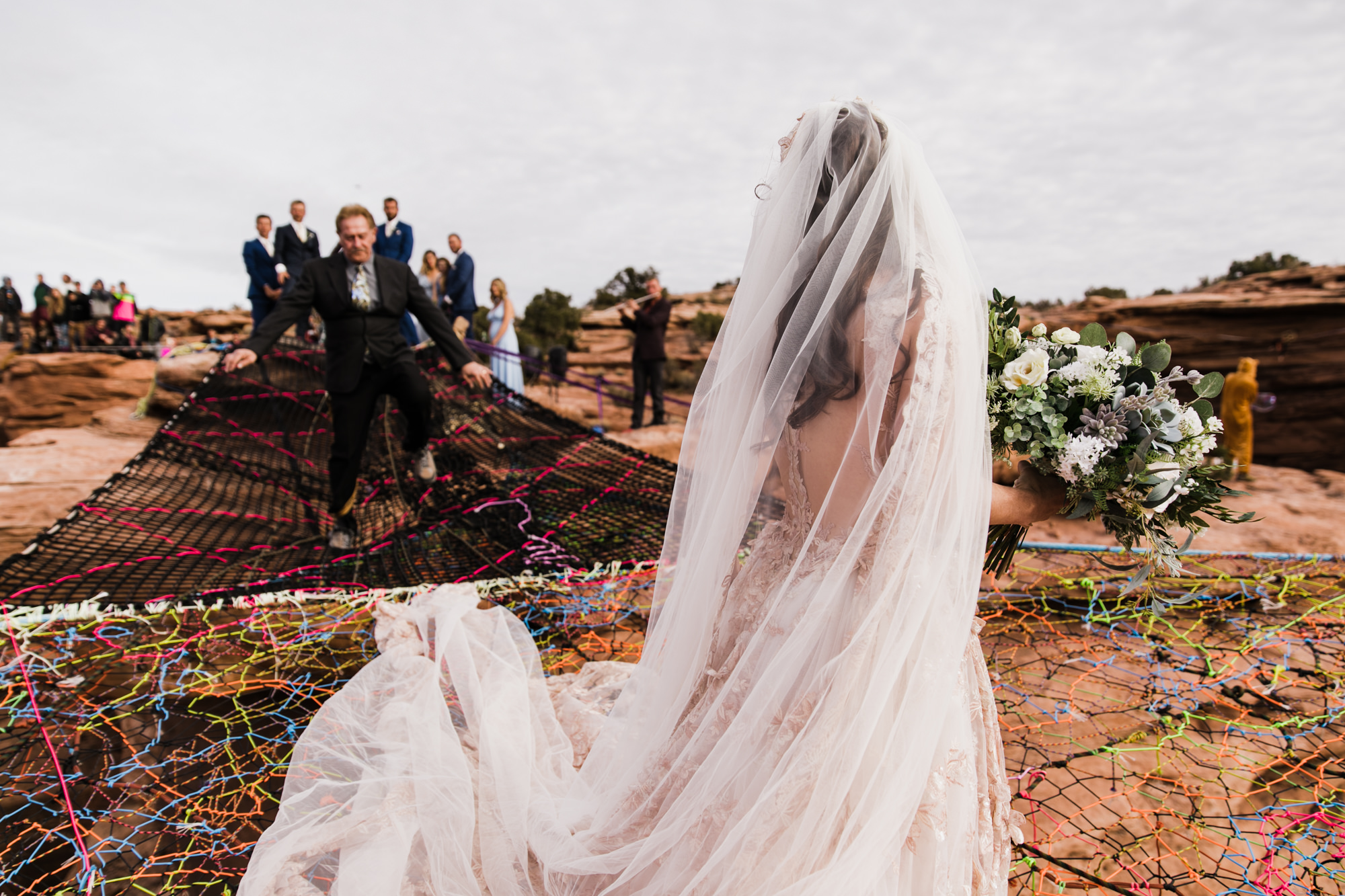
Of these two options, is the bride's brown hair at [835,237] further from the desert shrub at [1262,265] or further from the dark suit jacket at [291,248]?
the desert shrub at [1262,265]

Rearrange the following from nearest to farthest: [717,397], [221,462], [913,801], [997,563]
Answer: [913,801], [717,397], [997,563], [221,462]

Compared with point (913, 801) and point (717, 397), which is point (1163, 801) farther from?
point (717, 397)

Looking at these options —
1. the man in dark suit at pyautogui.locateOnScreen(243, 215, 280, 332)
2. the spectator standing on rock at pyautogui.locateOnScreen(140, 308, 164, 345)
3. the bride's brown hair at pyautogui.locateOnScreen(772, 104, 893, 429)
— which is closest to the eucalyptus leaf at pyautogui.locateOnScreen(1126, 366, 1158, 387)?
the bride's brown hair at pyautogui.locateOnScreen(772, 104, 893, 429)

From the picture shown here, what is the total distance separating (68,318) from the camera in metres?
12.6

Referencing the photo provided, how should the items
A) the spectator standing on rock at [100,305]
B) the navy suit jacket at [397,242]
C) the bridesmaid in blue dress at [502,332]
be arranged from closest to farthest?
1. the navy suit jacket at [397,242]
2. the bridesmaid in blue dress at [502,332]
3. the spectator standing on rock at [100,305]

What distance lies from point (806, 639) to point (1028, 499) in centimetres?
52

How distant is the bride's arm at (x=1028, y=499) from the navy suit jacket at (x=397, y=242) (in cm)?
611

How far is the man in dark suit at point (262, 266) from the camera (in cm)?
668

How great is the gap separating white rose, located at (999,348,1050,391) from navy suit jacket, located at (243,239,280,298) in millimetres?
7216

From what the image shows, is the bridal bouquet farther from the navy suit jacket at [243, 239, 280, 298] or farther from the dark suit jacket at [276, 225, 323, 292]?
the navy suit jacket at [243, 239, 280, 298]

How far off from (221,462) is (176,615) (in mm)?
2408

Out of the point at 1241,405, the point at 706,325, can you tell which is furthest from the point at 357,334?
the point at 706,325

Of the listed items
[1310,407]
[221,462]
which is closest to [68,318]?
[221,462]

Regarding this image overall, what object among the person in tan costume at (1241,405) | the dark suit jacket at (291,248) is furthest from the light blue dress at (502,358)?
the person in tan costume at (1241,405)
